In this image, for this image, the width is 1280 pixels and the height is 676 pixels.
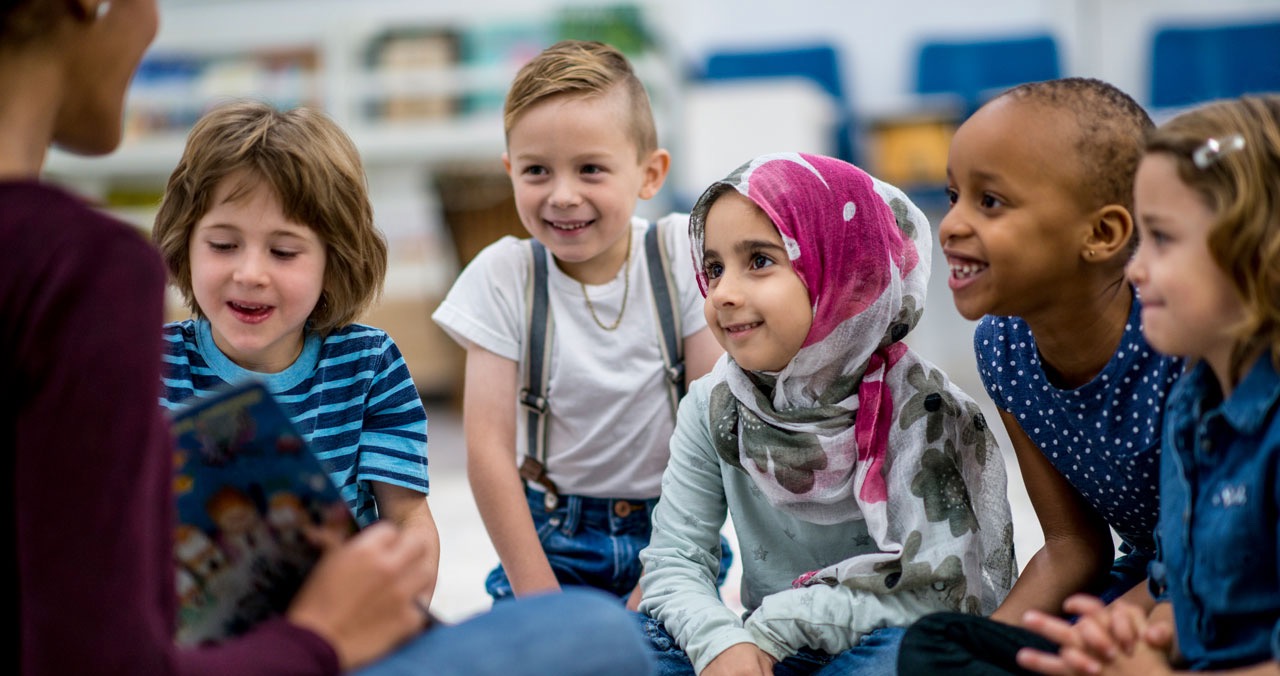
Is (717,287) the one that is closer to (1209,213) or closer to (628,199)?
(628,199)

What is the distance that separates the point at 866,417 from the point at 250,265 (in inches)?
26.4

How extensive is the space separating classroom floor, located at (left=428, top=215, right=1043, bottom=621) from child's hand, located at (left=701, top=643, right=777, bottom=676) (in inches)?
33.5

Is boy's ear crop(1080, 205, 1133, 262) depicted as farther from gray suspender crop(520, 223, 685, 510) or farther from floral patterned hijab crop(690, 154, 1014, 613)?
gray suspender crop(520, 223, 685, 510)

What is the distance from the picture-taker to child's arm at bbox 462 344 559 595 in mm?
1606

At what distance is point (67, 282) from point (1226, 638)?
883mm

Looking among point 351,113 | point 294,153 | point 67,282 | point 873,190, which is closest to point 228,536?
point 67,282

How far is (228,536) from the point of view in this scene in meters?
0.90

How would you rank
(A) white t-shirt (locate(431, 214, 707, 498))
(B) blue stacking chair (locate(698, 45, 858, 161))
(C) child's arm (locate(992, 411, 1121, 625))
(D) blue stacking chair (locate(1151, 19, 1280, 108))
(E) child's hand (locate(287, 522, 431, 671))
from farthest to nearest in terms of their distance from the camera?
(B) blue stacking chair (locate(698, 45, 858, 161))
(D) blue stacking chair (locate(1151, 19, 1280, 108))
(A) white t-shirt (locate(431, 214, 707, 498))
(C) child's arm (locate(992, 411, 1121, 625))
(E) child's hand (locate(287, 522, 431, 671))

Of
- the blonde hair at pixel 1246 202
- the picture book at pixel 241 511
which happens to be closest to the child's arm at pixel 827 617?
the blonde hair at pixel 1246 202

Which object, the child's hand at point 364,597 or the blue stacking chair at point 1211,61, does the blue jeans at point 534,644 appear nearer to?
the child's hand at point 364,597

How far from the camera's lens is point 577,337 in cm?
169

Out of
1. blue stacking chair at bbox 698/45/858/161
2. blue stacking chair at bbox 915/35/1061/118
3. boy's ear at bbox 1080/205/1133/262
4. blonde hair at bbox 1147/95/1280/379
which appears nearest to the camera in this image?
blonde hair at bbox 1147/95/1280/379

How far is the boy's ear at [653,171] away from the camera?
1.74 m

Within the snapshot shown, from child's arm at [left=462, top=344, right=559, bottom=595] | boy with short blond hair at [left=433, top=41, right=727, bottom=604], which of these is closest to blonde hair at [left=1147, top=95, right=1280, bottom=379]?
boy with short blond hair at [left=433, top=41, right=727, bottom=604]
